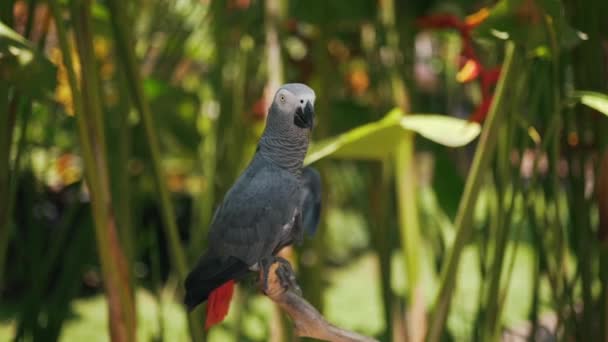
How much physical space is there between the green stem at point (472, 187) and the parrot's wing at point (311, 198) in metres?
0.09

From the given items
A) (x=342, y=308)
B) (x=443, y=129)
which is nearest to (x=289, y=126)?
(x=443, y=129)

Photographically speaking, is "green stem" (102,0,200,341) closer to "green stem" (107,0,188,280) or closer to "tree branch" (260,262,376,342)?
"green stem" (107,0,188,280)

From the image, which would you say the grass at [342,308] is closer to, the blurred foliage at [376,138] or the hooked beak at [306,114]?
the blurred foliage at [376,138]

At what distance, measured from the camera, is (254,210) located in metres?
0.25

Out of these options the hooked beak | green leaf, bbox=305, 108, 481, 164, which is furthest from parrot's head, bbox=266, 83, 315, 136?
green leaf, bbox=305, 108, 481, 164

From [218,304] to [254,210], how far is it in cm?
4

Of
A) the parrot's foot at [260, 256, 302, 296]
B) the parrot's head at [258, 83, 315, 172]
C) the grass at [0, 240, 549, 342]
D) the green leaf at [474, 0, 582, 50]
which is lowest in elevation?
the grass at [0, 240, 549, 342]

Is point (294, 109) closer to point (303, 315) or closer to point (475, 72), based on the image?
point (303, 315)

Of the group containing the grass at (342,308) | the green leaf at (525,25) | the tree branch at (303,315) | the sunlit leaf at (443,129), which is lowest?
the grass at (342,308)

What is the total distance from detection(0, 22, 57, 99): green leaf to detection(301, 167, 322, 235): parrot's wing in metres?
0.11

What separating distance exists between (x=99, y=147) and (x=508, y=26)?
19 cm

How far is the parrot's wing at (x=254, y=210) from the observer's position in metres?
0.24

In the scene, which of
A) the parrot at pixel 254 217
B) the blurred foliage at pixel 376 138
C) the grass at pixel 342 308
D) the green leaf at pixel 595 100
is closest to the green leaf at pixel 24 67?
the blurred foliage at pixel 376 138

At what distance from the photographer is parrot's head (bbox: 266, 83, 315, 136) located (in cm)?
21
